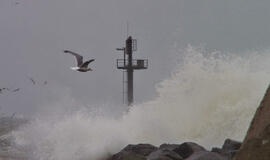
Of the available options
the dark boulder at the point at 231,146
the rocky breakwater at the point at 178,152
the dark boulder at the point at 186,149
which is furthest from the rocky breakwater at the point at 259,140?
the dark boulder at the point at 231,146

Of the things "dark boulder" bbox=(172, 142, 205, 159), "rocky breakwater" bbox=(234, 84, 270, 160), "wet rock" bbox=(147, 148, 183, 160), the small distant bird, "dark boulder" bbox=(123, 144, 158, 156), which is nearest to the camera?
"rocky breakwater" bbox=(234, 84, 270, 160)

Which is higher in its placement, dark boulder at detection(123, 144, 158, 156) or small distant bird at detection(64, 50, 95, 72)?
small distant bird at detection(64, 50, 95, 72)

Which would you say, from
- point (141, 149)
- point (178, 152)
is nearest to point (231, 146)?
point (178, 152)

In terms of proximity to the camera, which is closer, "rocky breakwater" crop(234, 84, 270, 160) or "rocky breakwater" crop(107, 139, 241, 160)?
"rocky breakwater" crop(234, 84, 270, 160)

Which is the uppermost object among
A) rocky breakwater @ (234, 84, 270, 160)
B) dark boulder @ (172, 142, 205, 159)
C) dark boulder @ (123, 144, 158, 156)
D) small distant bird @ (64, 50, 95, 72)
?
small distant bird @ (64, 50, 95, 72)

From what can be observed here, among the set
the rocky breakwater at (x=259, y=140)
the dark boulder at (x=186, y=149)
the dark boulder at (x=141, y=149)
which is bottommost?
the dark boulder at (x=141, y=149)

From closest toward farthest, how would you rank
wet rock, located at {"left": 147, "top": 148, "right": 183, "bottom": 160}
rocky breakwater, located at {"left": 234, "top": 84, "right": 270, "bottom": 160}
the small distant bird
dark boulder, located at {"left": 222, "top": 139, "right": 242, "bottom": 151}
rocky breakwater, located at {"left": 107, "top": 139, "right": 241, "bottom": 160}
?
rocky breakwater, located at {"left": 234, "top": 84, "right": 270, "bottom": 160} < the small distant bird < wet rock, located at {"left": 147, "top": 148, "right": 183, "bottom": 160} < rocky breakwater, located at {"left": 107, "top": 139, "right": 241, "bottom": 160} < dark boulder, located at {"left": 222, "top": 139, "right": 242, "bottom": 151}

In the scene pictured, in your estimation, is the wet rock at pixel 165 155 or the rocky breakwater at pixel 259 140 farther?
the wet rock at pixel 165 155

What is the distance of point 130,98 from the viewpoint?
2489cm

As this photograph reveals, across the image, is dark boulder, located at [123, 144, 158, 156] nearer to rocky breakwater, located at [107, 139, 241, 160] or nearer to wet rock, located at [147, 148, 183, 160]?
rocky breakwater, located at [107, 139, 241, 160]

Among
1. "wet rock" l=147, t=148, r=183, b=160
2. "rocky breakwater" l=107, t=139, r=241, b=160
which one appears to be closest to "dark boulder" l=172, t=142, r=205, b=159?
"rocky breakwater" l=107, t=139, r=241, b=160

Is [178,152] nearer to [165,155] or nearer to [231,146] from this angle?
[165,155]

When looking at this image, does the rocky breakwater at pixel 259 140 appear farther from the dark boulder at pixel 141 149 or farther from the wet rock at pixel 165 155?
the dark boulder at pixel 141 149

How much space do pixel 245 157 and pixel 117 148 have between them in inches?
474
